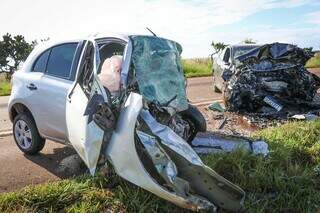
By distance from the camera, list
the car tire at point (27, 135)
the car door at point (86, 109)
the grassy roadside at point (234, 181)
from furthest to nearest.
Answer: the car tire at point (27, 135) → the car door at point (86, 109) → the grassy roadside at point (234, 181)

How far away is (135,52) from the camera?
5766 mm

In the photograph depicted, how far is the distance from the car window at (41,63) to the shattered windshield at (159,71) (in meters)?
1.69

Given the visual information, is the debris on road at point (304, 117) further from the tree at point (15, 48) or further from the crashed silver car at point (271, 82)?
the tree at point (15, 48)

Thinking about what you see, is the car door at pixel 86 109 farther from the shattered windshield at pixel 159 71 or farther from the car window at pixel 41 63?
the car window at pixel 41 63

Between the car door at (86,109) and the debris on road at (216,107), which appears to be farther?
the debris on road at (216,107)

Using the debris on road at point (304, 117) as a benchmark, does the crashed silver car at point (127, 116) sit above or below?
above

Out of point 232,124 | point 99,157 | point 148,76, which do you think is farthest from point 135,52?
point 232,124

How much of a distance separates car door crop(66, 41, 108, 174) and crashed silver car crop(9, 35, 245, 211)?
0.01 meters

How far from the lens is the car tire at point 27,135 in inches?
273

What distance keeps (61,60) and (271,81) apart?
5400 mm

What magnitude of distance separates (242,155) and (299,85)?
A: 5.41 metres

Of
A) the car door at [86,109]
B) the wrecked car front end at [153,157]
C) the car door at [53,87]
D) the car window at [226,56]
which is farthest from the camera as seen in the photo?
the car window at [226,56]

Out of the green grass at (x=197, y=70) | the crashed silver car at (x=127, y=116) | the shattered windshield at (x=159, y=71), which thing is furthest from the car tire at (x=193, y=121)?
the green grass at (x=197, y=70)

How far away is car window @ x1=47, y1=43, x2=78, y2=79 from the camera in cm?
653
